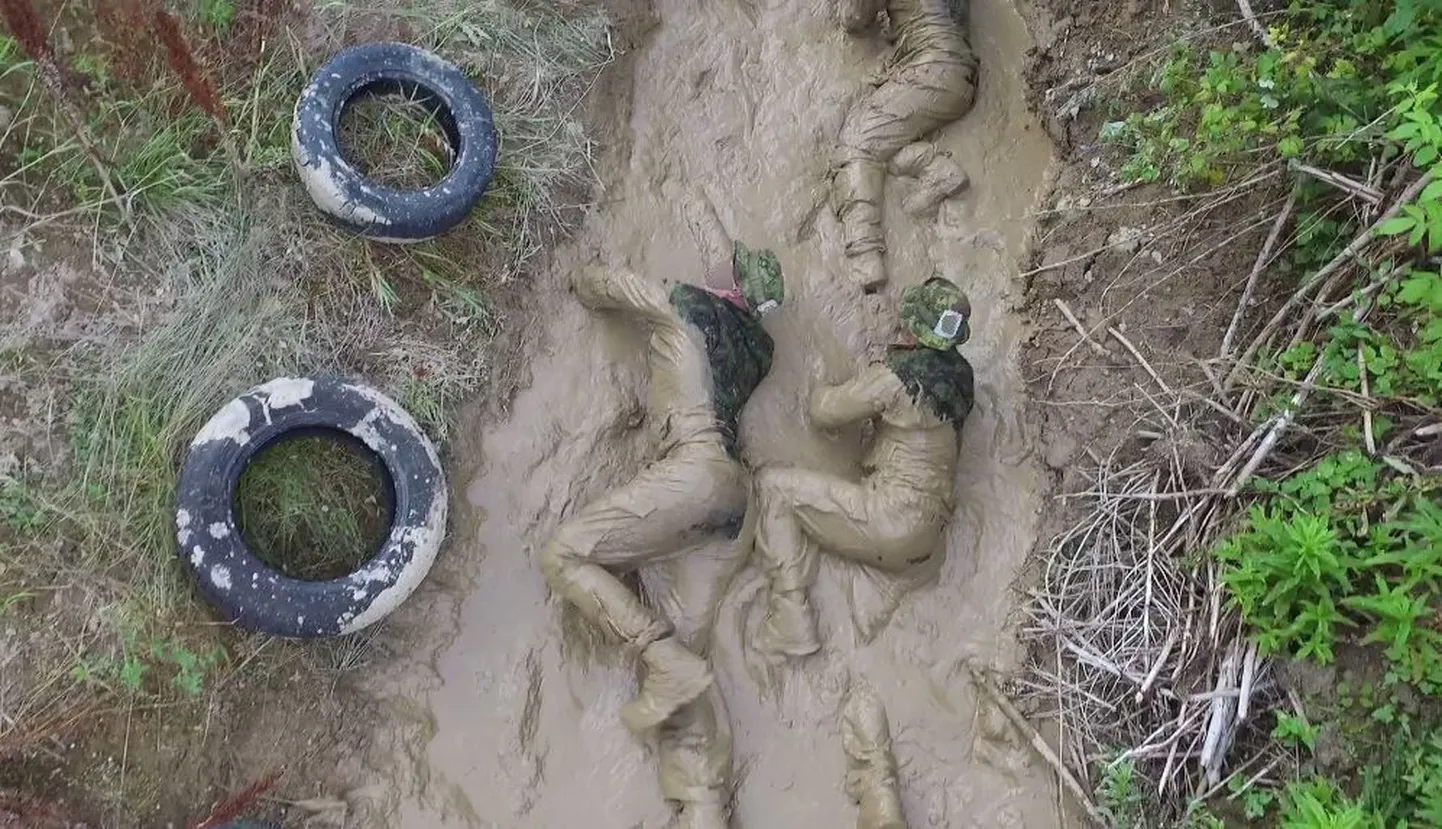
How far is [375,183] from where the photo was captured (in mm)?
4074

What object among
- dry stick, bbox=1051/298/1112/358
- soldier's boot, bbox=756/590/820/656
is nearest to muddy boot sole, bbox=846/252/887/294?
dry stick, bbox=1051/298/1112/358

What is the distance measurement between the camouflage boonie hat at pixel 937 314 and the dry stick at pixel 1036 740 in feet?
4.49

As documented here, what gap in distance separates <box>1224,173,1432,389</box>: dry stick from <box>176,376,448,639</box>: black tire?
307cm

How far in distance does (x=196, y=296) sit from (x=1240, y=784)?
418cm

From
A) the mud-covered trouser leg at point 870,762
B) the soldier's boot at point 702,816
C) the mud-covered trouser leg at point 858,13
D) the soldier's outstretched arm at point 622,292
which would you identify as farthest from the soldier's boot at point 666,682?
the mud-covered trouser leg at point 858,13

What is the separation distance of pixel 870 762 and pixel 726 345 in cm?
175

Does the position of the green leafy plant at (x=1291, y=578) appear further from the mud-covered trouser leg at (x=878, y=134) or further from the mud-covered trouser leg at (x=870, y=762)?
the mud-covered trouser leg at (x=878, y=134)

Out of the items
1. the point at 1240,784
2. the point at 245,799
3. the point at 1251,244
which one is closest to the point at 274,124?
the point at 245,799

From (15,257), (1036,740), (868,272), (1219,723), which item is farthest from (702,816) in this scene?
(15,257)

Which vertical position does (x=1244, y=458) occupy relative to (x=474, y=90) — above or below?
below

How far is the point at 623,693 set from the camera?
13.7ft

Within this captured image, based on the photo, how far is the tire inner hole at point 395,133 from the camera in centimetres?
424

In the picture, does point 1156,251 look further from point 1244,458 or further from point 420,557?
point 420,557

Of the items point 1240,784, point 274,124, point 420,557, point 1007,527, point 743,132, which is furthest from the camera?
point 743,132
